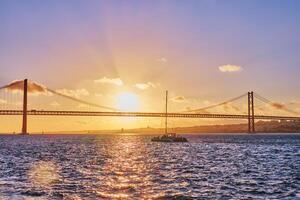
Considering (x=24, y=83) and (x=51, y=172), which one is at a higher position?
(x=24, y=83)

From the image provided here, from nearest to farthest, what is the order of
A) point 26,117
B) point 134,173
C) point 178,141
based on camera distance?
point 134,173 → point 178,141 → point 26,117

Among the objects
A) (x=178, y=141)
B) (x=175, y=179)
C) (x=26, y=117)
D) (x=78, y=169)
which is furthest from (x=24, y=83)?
(x=175, y=179)

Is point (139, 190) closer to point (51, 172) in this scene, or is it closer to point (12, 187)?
point (12, 187)

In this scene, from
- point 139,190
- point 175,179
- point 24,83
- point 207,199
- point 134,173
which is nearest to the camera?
point 207,199

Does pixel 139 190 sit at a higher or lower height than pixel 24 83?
lower

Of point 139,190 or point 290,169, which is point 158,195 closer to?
point 139,190

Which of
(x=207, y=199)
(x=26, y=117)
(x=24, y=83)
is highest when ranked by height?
(x=24, y=83)

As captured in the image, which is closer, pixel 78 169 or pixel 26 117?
pixel 78 169

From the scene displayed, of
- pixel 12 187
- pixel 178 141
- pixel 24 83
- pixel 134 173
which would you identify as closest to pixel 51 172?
pixel 134 173

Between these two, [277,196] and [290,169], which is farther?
[290,169]
